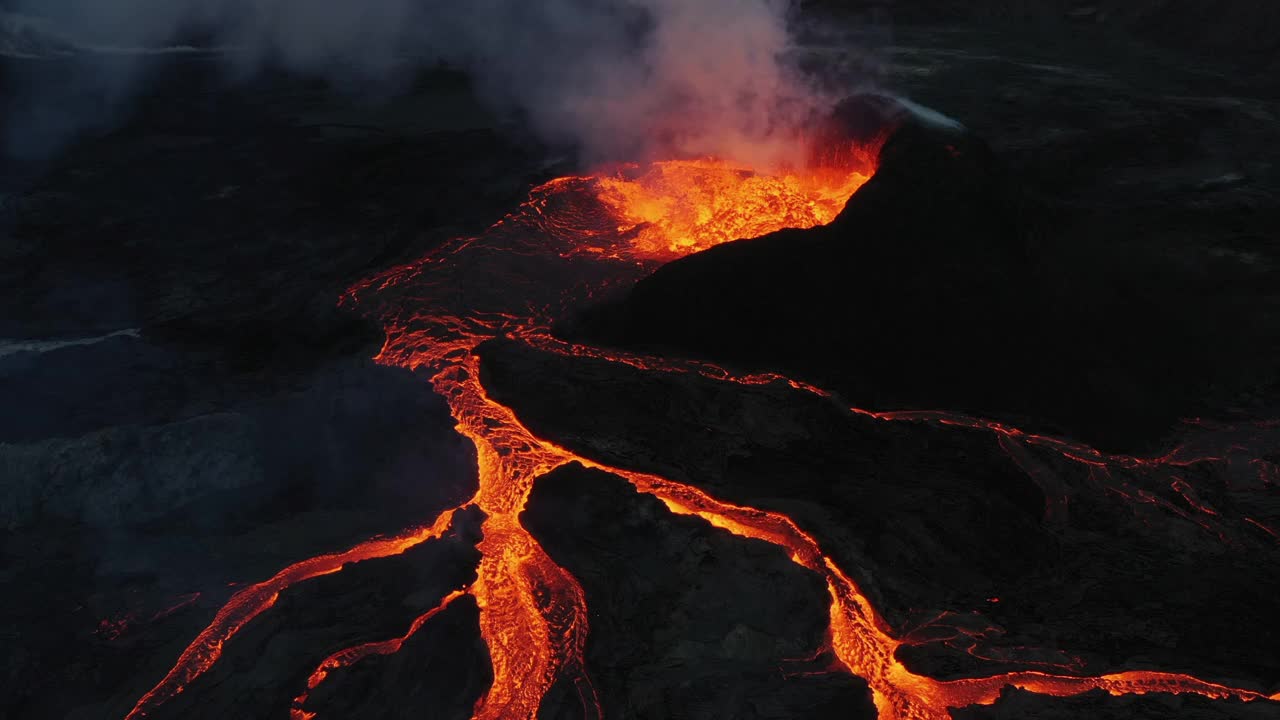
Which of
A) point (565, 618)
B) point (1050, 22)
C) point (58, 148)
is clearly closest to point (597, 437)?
point (565, 618)

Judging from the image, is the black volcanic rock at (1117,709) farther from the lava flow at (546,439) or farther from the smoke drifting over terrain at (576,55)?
the smoke drifting over terrain at (576,55)

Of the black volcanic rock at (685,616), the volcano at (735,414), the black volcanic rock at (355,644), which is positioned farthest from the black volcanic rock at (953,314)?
the black volcanic rock at (355,644)

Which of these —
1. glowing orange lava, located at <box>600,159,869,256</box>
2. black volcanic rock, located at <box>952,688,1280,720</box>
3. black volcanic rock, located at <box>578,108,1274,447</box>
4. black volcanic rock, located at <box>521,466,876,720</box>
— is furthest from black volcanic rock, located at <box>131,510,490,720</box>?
glowing orange lava, located at <box>600,159,869,256</box>

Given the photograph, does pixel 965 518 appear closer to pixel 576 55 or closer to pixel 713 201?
pixel 713 201

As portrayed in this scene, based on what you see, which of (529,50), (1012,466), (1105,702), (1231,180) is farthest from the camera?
(529,50)

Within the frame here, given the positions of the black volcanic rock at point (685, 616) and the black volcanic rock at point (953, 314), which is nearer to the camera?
the black volcanic rock at point (685, 616)

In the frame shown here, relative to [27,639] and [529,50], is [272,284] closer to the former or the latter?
[27,639]
